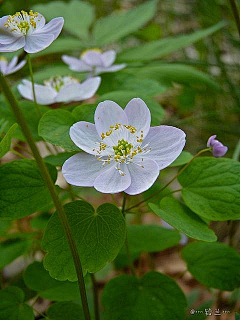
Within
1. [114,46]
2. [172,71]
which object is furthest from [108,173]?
[114,46]

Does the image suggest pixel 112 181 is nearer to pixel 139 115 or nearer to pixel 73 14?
pixel 139 115

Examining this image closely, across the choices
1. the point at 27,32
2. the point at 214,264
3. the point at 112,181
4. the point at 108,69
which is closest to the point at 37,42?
the point at 27,32

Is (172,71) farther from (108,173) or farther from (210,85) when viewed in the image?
(108,173)

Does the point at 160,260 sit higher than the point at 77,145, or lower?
lower

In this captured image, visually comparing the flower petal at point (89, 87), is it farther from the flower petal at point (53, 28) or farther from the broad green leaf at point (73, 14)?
the broad green leaf at point (73, 14)

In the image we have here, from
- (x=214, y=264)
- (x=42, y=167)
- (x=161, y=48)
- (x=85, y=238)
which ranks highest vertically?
(x=42, y=167)
